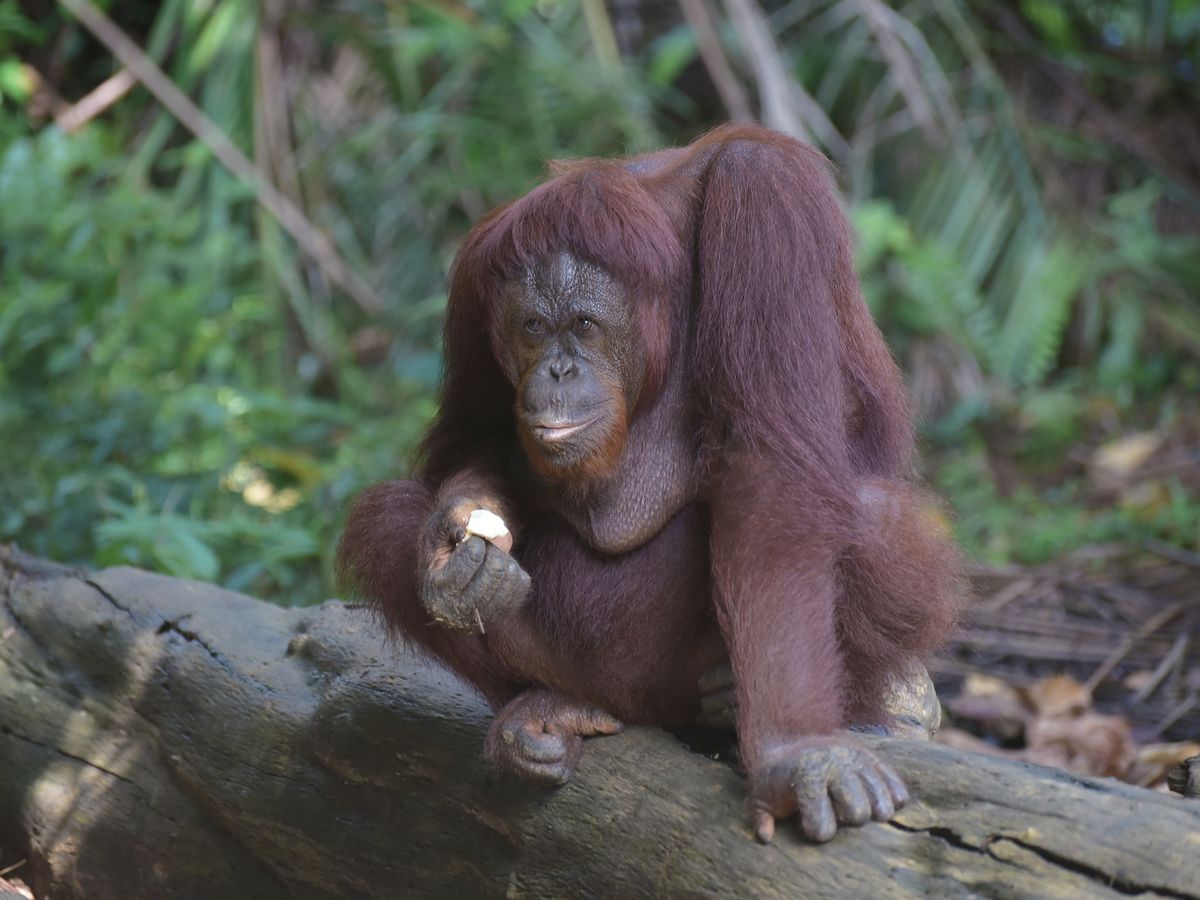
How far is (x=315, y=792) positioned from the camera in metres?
3.26

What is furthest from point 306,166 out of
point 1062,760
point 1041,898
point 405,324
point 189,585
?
point 1041,898

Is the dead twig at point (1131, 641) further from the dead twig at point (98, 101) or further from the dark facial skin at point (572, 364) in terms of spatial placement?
the dead twig at point (98, 101)

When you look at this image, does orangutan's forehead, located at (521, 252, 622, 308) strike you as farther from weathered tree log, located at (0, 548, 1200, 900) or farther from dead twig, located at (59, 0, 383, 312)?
dead twig, located at (59, 0, 383, 312)

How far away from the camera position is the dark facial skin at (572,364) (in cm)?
265

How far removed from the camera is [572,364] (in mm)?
2666

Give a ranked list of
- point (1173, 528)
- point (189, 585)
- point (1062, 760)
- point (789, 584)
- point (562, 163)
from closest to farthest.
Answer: point (789, 584) → point (562, 163) → point (189, 585) → point (1062, 760) → point (1173, 528)

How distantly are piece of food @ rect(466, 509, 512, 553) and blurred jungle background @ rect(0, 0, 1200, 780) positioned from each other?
2.76 meters

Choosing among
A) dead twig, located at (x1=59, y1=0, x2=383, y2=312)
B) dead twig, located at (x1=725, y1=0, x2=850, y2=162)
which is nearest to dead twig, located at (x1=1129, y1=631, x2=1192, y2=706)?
dead twig, located at (x1=725, y1=0, x2=850, y2=162)

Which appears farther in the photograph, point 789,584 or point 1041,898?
point 789,584

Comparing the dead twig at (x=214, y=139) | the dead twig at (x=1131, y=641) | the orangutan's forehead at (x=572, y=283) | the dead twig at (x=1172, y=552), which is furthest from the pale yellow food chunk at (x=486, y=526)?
the dead twig at (x=214, y=139)

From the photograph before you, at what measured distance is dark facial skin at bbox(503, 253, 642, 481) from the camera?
265cm

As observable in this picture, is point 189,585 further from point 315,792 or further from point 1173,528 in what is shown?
point 1173,528

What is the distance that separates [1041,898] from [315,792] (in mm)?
1812

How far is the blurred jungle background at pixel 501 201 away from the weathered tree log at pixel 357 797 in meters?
1.65
